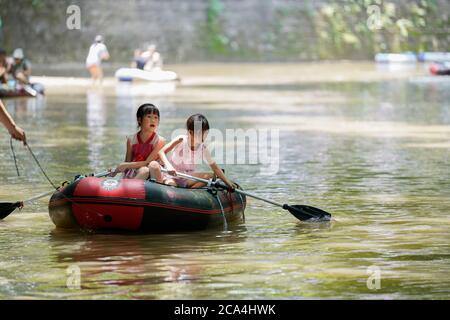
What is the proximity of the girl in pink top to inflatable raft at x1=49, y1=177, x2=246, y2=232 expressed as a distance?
38 cm

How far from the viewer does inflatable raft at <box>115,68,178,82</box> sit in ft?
136

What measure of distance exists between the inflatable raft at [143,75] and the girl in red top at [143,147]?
93.3ft

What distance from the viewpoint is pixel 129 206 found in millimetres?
12047

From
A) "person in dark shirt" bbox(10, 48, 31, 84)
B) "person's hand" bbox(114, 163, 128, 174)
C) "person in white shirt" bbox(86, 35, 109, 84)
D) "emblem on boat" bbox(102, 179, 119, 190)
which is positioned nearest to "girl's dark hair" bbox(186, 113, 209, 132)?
"person's hand" bbox(114, 163, 128, 174)

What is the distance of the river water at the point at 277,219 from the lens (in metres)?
10.1

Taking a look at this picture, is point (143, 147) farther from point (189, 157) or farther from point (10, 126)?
point (10, 126)

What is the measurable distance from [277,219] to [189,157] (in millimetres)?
1097

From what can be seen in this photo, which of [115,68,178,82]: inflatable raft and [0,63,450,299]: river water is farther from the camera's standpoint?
[115,68,178,82]: inflatable raft

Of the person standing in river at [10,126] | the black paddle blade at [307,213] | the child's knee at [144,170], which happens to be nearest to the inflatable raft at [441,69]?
the black paddle blade at [307,213]

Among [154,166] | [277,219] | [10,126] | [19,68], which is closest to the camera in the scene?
[10,126]

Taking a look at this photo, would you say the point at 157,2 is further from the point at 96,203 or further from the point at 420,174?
the point at 96,203

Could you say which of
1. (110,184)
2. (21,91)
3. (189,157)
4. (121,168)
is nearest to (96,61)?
(21,91)

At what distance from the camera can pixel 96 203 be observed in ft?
39.5

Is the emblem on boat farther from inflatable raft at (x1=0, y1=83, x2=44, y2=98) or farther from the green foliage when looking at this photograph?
the green foliage
